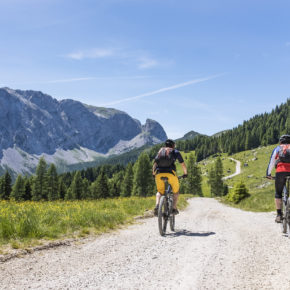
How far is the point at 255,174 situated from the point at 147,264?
107552mm

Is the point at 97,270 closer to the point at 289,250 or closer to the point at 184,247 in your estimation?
the point at 184,247

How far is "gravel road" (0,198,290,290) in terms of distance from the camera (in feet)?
14.8

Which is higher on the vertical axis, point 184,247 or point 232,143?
point 232,143

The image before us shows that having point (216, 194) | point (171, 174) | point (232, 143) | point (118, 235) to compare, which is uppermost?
point (232, 143)

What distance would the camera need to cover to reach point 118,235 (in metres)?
8.86

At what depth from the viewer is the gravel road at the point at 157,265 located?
14.8 ft

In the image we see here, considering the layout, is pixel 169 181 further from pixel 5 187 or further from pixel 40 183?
pixel 5 187

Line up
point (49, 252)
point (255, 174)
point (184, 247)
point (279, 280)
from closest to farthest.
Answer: point (279, 280), point (49, 252), point (184, 247), point (255, 174)

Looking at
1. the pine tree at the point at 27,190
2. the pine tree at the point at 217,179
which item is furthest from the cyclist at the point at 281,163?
the pine tree at the point at 217,179

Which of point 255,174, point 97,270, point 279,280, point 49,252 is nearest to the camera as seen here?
point 279,280

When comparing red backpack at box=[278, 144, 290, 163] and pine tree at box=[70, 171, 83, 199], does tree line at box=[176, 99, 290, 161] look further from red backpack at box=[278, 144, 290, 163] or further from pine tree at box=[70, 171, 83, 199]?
red backpack at box=[278, 144, 290, 163]

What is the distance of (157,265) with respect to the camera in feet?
18.0

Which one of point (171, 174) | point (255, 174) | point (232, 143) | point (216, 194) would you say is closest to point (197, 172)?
point (216, 194)

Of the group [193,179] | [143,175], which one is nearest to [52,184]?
[143,175]
